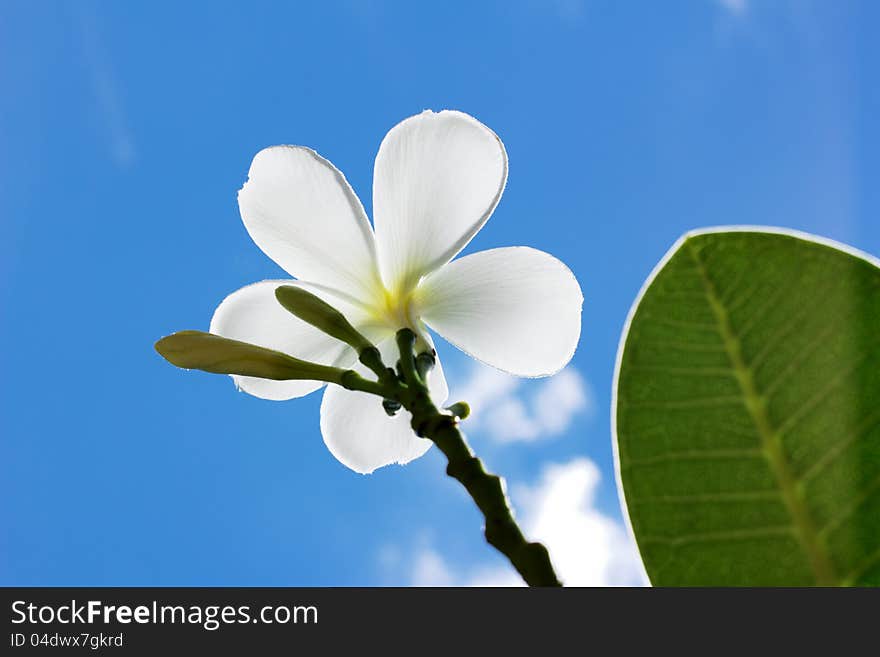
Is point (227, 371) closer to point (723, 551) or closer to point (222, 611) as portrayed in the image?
point (222, 611)

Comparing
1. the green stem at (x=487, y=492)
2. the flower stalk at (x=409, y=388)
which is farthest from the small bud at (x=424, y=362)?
the green stem at (x=487, y=492)

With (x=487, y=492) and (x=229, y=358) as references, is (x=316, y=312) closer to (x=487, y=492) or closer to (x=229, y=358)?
A: (x=229, y=358)

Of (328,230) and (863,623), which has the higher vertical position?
(328,230)

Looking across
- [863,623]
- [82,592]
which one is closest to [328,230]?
[82,592]

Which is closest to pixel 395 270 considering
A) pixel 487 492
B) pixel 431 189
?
pixel 431 189

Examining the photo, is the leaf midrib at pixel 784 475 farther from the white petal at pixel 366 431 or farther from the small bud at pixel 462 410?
the white petal at pixel 366 431

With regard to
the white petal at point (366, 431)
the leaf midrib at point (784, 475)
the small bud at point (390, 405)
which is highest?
the white petal at point (366, 431)

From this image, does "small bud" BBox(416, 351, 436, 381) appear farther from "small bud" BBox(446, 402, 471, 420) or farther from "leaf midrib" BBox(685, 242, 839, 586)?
"leaf midrib" BBox(685, 242, 839, 586)

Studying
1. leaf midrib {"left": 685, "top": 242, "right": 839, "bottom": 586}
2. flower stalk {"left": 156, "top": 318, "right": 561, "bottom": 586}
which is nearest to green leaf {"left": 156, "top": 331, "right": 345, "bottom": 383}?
flower stalk {"left": 156, "top": 318, "right": 561, "bottom": 586}
